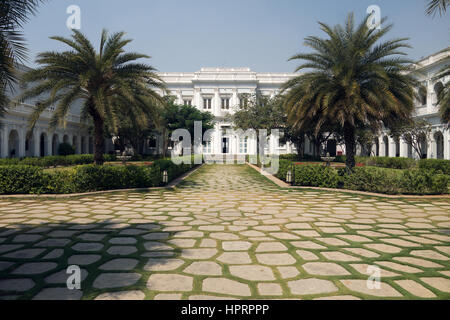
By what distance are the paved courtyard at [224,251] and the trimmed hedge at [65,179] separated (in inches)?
65.1

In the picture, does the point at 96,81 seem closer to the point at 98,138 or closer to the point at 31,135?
the point at 98,138

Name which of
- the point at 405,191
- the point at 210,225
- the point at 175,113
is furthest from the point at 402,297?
the point at 175,113

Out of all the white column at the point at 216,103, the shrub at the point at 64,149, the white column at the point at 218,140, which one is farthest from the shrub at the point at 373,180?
the white column at the point at 216,103

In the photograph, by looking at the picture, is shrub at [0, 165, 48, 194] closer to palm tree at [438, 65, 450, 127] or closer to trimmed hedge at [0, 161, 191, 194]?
trimmed hedge at [0, 161, 191, 194]

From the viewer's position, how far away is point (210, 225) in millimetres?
5648

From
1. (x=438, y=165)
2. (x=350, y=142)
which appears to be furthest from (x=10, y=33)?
(x=438, y=165)

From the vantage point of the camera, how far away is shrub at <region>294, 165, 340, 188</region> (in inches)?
437

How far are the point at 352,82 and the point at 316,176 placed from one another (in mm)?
3644

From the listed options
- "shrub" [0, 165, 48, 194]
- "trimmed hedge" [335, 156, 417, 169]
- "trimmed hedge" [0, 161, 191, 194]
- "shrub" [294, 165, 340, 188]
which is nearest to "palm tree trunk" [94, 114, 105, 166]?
"trimmed hedge" [0, 161, 191, 194]

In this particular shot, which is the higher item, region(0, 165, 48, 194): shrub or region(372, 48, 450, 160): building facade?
region(372, 48, 450, 160): building facade

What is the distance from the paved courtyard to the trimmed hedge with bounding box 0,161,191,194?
165cm

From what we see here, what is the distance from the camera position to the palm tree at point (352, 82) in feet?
34.8

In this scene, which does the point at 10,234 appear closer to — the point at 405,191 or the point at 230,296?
the point at 230,296

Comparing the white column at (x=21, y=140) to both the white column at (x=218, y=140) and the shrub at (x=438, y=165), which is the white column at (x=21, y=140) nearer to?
the white column at (x=218, y=140)
